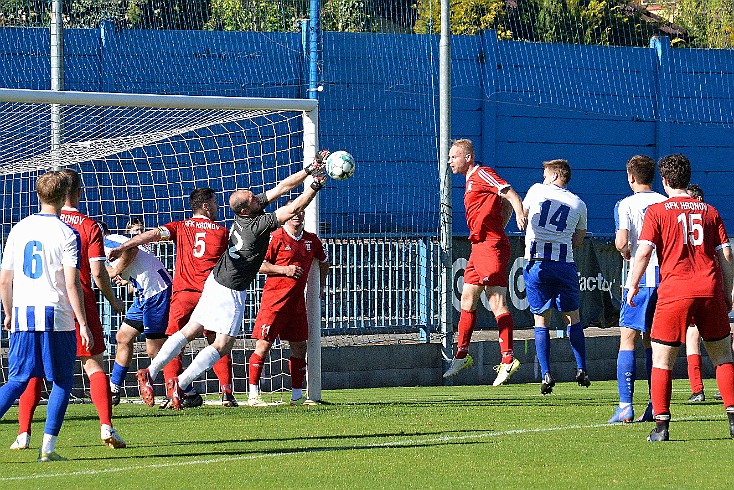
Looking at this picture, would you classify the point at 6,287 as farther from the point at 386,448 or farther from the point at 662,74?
the point at 662,74

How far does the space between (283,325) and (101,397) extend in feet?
12.4

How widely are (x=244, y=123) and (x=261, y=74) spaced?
2681mm

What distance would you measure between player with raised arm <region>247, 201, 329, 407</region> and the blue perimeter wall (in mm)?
3509

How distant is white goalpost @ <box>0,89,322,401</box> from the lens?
1218cm

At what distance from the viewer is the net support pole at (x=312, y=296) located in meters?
12.0

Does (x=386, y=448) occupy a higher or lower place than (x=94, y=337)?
lower

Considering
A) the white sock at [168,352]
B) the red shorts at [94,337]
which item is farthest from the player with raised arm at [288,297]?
the red shorts at [94,337]

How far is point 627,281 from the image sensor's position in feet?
31.3

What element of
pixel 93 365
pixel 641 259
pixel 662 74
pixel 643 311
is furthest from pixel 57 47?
pixel 662 74

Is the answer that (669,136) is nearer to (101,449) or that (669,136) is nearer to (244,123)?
(244,123)

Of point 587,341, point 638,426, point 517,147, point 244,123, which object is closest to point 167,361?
point 638,426

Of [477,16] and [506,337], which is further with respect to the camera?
[477,16]

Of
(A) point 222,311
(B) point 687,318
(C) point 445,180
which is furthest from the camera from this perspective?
(C) point 445,180

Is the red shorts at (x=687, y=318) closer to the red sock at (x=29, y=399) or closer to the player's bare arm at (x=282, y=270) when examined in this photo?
the red sock at (x=29, y=399)
